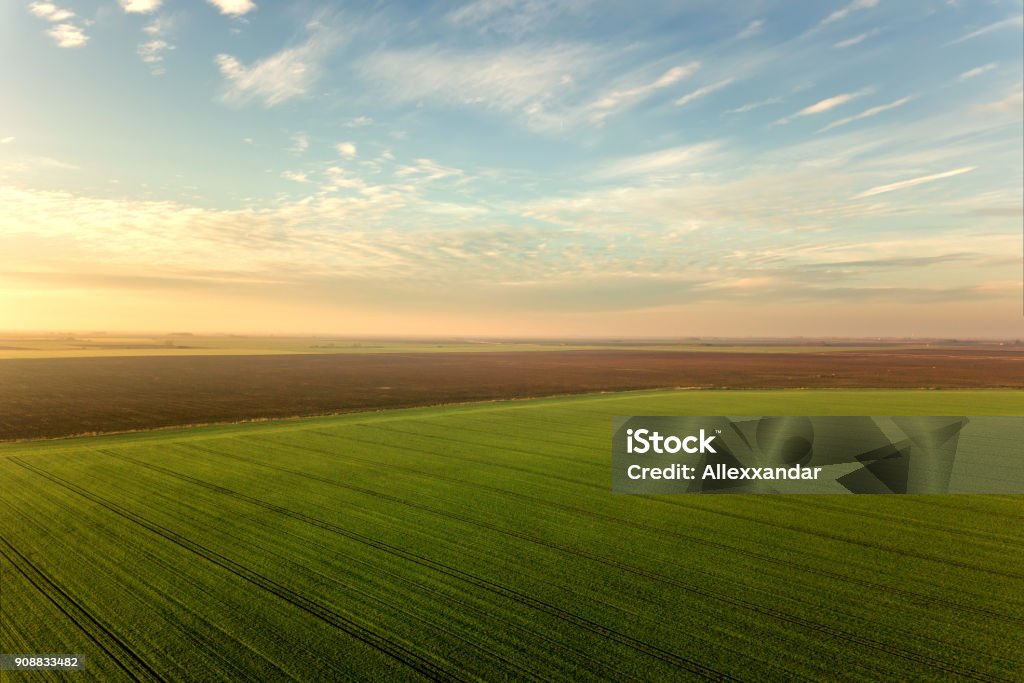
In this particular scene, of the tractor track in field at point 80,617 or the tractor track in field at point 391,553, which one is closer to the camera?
the tractor track in field at point 391,553

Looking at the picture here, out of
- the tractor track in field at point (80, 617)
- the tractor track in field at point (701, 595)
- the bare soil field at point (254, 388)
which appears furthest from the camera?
the bare soil field at point (254, 388)

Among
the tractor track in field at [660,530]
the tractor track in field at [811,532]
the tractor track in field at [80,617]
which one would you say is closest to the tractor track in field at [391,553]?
the tractor track in field at [80,617]

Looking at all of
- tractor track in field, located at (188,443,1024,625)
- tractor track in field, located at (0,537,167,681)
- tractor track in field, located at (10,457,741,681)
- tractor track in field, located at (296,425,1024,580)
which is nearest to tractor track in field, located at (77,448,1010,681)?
tractor track in field, located at (10,457,741,681)

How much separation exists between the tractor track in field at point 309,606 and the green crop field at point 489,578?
0.16 feet

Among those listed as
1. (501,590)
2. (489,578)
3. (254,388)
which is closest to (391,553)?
(489,578)

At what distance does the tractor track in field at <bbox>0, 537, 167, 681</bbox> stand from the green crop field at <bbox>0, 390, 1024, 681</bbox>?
46mm

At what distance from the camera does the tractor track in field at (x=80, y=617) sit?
29.8 feet

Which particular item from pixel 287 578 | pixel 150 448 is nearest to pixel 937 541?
pixel 287 578

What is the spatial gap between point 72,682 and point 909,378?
96.1 metres

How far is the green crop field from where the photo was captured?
913 centimetres

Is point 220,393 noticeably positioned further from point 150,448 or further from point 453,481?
point 453,481

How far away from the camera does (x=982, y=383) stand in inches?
2670

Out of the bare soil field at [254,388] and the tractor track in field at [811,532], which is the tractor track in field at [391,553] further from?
the bare soil field at [254,388]

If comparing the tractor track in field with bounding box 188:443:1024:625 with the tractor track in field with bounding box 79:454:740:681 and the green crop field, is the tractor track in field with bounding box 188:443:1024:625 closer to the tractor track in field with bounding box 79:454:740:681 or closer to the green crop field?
the green crop field
